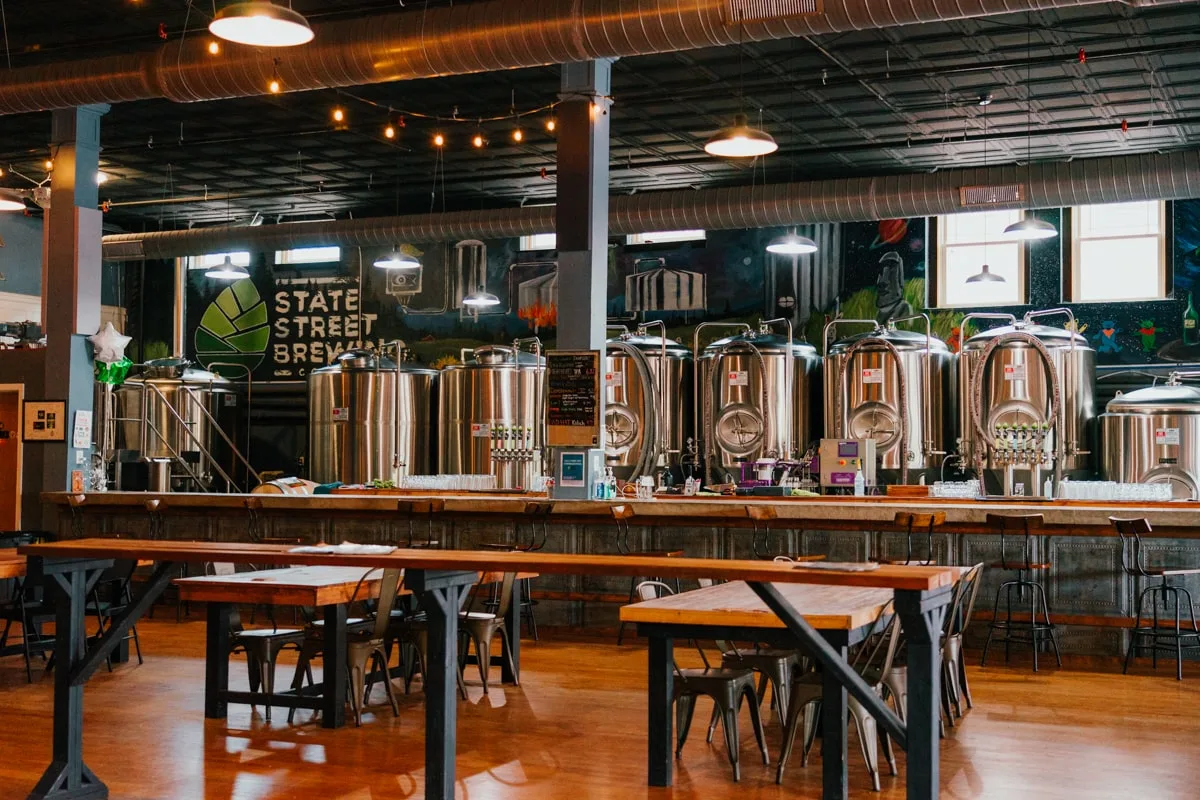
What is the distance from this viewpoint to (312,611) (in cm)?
735

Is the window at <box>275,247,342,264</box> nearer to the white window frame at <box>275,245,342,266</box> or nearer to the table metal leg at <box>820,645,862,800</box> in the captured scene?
the white window frame at <box>275,245,342,266</box>

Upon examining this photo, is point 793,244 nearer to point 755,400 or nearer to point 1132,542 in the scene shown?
point 755,400

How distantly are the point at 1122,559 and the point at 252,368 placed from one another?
1387 centimetres

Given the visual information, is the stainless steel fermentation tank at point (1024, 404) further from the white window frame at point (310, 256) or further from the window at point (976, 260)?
the white window frame at point (310, 256)

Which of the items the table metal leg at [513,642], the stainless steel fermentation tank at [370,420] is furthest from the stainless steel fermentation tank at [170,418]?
the table metal leg at [513,642]

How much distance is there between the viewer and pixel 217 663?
6.64 m

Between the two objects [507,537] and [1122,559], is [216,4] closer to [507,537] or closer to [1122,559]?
[507,537]

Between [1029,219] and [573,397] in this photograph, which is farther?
[1029,219]

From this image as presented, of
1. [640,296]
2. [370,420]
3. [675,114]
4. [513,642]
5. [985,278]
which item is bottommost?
[513,642]

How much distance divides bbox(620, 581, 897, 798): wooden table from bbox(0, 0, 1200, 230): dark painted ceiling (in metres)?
6.92

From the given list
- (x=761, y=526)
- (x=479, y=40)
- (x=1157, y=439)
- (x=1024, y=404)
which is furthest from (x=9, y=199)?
(x=1157, y=439)

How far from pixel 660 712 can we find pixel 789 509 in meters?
4.01

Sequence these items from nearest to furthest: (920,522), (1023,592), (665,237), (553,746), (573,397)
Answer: (553,746) < (920,522) < (1023,592) < (573,397) < (665,237)

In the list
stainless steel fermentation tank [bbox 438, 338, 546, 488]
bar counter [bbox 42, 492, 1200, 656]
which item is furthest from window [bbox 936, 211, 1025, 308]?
bar counter [bbox 42, 492, 1200, 656]
